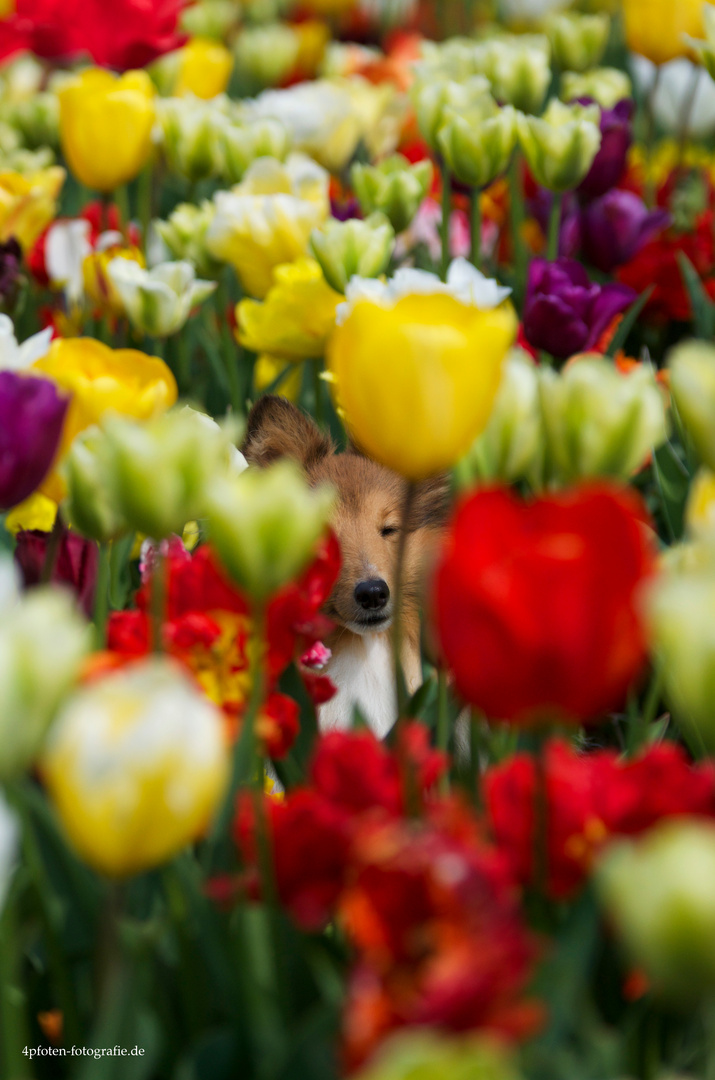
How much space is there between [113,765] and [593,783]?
0.28m

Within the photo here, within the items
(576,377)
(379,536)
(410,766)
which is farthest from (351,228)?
(410,766)

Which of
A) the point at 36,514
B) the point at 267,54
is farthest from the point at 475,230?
the point at 267,54

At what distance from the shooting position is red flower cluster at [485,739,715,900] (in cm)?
58

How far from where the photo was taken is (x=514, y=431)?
0.71 metres

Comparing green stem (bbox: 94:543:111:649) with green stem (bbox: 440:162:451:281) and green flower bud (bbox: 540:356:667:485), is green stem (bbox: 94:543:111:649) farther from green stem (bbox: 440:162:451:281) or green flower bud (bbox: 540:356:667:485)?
green stem (bbox: 440:162:451:281)

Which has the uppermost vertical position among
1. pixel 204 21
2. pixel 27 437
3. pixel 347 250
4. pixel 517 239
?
pixel 27 437

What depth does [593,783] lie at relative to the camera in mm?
612

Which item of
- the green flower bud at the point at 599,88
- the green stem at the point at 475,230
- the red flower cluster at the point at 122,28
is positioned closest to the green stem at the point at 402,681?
the green stem at the point at 475,230

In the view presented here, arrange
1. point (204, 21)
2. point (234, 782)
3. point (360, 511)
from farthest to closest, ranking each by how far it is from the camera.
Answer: point (204, 21) → point (360, 511) → point (234, 782)

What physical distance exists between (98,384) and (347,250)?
42 centimetres

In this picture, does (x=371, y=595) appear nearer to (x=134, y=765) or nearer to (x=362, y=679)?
(x=362, y=679)

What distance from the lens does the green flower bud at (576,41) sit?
2.18m

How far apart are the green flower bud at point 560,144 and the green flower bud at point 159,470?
1.02m

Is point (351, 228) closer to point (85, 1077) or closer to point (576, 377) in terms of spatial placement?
point (576, 377)
